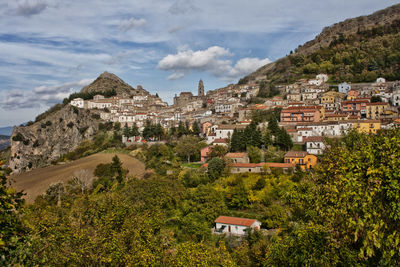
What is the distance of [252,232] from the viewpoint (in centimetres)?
2448

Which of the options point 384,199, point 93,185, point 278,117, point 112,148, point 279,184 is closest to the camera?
point 384,199

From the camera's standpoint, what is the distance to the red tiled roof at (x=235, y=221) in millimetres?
25947

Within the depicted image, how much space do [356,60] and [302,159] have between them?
205ft

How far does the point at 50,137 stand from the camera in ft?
265

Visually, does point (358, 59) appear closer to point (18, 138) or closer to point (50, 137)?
point (50, 137)

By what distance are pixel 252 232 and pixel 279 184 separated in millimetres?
8800

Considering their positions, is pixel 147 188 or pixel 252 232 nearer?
pixel 252 232

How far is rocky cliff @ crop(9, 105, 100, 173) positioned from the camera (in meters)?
73.6

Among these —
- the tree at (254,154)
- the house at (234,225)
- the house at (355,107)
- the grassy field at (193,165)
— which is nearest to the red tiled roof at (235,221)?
the house at (234,225)

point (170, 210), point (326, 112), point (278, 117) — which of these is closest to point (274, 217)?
point (170, 210)

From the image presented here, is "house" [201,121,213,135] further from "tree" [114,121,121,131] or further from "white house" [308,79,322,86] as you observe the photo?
"white house" [308,79,322,86]

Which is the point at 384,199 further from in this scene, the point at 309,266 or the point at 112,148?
the point at 112,148

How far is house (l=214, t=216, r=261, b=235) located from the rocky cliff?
63.8 meters

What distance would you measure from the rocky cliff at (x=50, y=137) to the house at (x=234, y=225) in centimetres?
6380
